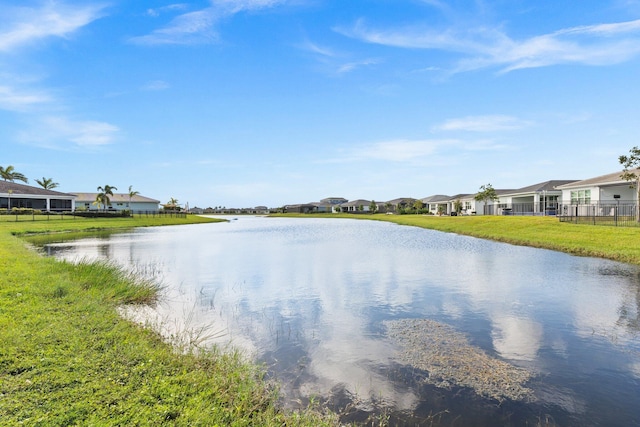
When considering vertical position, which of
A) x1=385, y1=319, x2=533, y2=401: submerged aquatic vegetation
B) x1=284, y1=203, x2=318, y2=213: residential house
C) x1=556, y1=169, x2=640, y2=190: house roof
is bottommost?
x1=385, y1=319, x2=533, y2=401: submerged aquatic vegetation

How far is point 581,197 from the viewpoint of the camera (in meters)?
40.5

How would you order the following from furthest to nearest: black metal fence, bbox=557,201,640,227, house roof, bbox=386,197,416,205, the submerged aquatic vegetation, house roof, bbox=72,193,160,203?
1. house roof, bbox=386,197,416,205
2. house roof, bbox=72,193,160,203
3. black metal fence, bbox=557,201,640,227
4. the submerged aquatic vegetation

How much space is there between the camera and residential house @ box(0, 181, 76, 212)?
56.7 meters

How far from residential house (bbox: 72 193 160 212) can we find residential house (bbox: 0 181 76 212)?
15468 millimetres

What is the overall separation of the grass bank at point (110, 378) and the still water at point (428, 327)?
844 millimetres

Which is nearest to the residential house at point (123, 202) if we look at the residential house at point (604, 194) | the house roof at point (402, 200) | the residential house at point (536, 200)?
the house roof at point (402, 200)

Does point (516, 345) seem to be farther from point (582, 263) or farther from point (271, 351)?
point (582, 263)

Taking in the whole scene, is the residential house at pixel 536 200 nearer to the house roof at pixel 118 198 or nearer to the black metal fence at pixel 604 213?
the black metal fence at pixel 604 213

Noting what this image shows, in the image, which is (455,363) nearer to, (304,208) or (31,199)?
(31,199)

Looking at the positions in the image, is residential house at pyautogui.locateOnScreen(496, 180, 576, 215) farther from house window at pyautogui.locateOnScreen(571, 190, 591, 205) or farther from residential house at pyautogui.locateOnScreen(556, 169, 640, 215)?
residential house at pyautogui.locateOnScreen(556, 169, 640, 215)

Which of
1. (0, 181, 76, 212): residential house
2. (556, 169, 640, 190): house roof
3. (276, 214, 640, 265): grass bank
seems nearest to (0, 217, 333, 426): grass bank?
(276, 214, 640, 265): grass bank

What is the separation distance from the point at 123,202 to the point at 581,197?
8451cm

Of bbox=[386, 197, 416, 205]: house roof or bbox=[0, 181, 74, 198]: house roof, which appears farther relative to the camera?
bbox=[386, 197, 416, 205]: house roof

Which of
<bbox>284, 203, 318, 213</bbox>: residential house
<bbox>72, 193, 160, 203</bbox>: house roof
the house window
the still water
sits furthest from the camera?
<bbox>284, 203, 318, 213</bbox>: residential house
